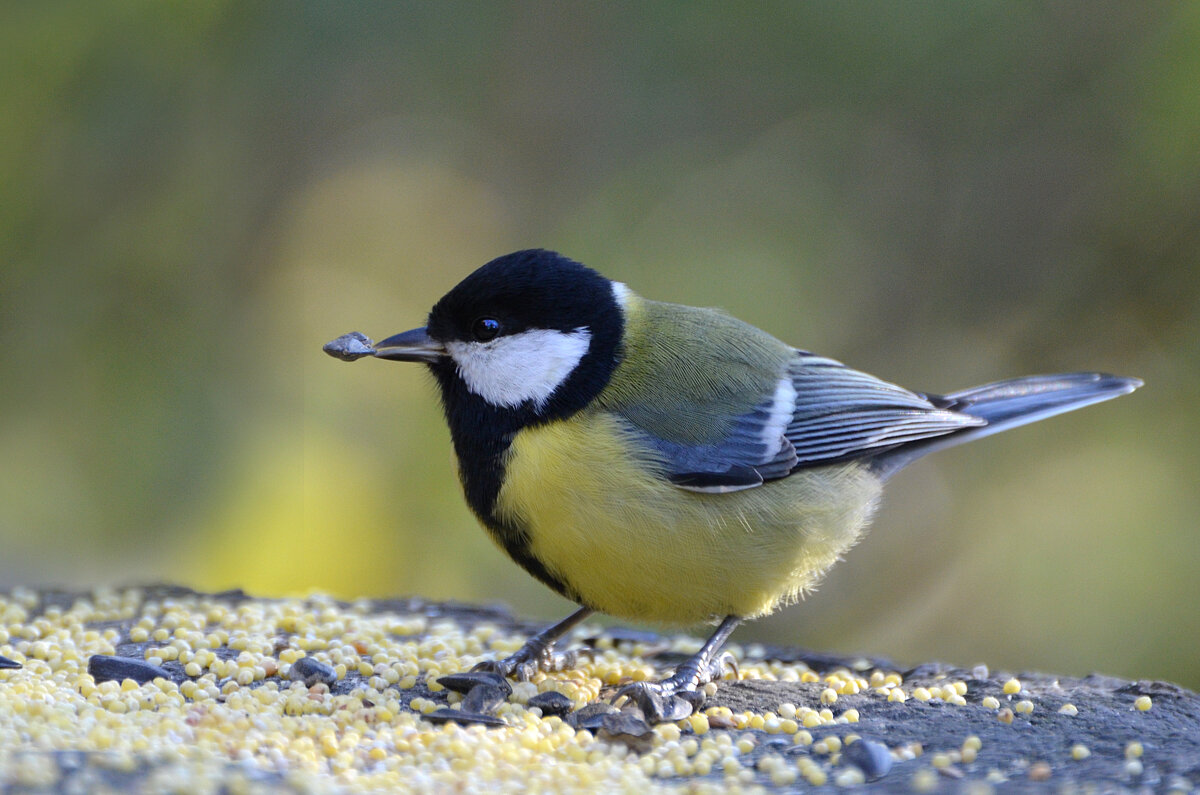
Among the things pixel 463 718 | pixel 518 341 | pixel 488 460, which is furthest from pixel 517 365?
pixel 463 718

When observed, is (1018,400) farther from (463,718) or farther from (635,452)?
(463,718)

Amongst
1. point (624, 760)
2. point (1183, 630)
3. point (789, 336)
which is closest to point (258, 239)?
point (789, 336)

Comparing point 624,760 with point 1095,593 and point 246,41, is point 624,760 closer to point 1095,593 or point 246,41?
point 1095,593

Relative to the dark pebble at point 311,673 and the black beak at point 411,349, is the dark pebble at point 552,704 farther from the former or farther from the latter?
the black beak at point 411,349

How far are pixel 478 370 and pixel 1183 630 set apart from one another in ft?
11.0

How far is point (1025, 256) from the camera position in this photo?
5113mm

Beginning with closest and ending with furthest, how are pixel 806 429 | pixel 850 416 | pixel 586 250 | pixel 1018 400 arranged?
pixel 806 429 → pixel 850 416 → pixel 1018 400 → pixel 586 250

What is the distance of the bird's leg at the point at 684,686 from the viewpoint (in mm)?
2447

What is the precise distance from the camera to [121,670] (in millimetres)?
2486

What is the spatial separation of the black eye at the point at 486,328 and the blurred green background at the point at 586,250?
197 cm

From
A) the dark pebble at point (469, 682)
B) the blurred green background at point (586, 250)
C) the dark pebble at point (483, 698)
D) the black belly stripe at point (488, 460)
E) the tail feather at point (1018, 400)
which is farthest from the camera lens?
the blurred green background at point (586, 250)

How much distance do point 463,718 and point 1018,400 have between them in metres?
2.05

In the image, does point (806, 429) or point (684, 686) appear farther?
point (806, 429)

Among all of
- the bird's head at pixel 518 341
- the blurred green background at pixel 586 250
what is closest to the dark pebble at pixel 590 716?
the bird's head at pixel 518 341
